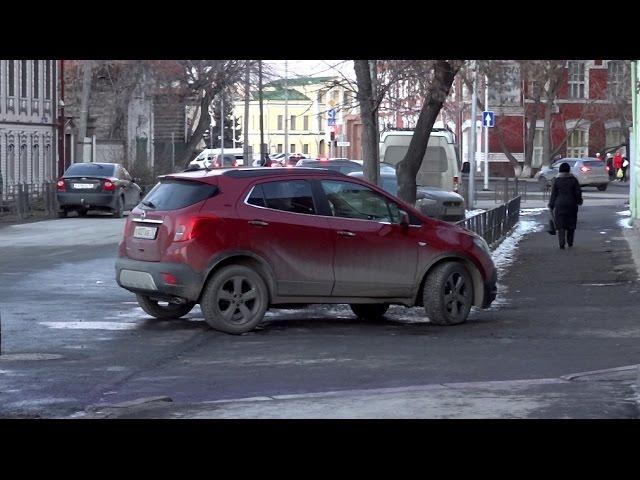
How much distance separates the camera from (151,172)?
54594 millimetres

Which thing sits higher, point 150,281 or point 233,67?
point 233,67

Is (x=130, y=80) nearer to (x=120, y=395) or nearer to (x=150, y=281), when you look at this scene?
(x=150, y=281)

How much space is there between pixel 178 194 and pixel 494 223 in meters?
14.9

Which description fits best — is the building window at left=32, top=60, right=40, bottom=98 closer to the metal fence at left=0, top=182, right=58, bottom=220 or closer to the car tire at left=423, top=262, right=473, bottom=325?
the metal fence at left=0, top=182, right=58, bottom=220

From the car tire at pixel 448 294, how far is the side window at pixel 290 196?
1.56m

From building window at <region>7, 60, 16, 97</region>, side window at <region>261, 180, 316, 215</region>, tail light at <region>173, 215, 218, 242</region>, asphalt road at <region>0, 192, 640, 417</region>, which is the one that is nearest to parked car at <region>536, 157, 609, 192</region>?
building window at <region>7, 60, 16, 97</region>

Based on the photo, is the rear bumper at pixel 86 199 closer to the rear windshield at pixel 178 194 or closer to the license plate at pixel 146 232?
the rear windshield at pixel 178 194

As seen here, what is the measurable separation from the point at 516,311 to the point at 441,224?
7.30 feet

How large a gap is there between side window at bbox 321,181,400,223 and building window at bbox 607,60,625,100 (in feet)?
201

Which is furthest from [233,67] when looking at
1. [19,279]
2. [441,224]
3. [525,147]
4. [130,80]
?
[441,224]

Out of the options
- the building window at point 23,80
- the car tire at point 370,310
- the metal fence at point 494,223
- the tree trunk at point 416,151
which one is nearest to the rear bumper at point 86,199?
the metal fence at point 494,223

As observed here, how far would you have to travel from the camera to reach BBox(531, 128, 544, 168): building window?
8598cm

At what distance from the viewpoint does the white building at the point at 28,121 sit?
5056cm
